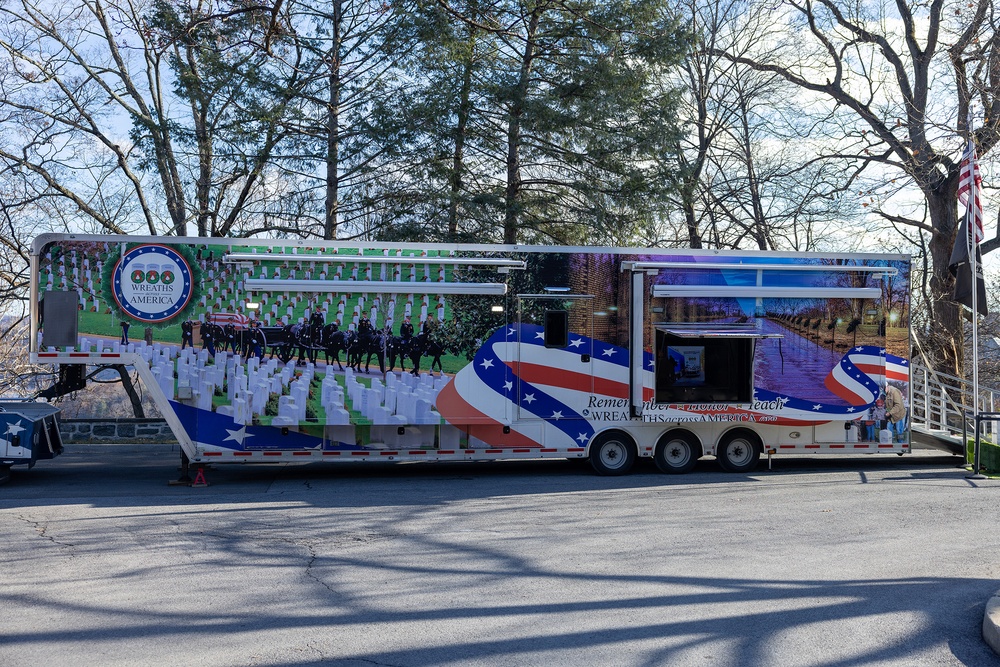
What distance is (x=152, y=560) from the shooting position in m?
7.81

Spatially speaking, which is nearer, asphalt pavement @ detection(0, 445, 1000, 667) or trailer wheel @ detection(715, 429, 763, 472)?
asphalt pavement @ detection(0, 445, 1000, 667)

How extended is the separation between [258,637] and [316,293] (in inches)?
274

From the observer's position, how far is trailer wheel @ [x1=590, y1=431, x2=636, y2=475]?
13000 millimetres

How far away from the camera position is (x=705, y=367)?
13461mm

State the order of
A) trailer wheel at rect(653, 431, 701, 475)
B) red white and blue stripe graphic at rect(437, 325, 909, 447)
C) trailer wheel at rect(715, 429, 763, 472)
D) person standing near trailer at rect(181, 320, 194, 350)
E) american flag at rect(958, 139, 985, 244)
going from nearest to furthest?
person standing near trailer at rect(181, 320, 194, 350) < red white and blue stripe graphic at rect(437, 325, 909, 447) < trailer wheel at rect(653, 431, 701, 475) < trailer wheel at rect(715, 429, 763, 472) < american flag at rect(958, 139, 985, 244)

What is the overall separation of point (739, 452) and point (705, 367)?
1427 millimetres

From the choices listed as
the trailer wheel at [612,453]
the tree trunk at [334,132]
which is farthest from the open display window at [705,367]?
the tree trunk at [334,132]

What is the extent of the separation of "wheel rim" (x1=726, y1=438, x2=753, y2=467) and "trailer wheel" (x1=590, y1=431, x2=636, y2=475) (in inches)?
60.7

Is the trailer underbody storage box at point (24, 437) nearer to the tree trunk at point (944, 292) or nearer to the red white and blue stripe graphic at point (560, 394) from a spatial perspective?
the red white and blue stripe graphic at point (560, 394)

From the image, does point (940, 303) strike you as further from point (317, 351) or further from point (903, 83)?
point (317, 351)

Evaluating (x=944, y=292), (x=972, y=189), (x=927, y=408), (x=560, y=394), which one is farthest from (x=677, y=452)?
(x=944, y=292)

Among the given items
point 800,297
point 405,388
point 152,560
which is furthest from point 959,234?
point 152,560

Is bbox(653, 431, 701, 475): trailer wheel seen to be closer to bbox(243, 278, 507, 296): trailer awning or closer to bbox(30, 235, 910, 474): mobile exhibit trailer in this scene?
bbox(30, 235, 910, 474): mobile exhibit trailer

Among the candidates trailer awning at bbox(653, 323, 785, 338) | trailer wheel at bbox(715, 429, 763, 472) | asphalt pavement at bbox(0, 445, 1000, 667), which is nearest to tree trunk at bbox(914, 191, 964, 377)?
asphalt pavement at bbox(0, 445, 1000, 667)
